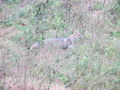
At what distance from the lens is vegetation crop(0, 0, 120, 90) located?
19.0 feet

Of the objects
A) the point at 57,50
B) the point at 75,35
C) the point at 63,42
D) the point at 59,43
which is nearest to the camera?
Answer: the point at 57,50

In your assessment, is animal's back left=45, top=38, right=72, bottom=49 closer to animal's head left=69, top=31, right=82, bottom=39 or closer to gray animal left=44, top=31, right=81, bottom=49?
gray animal left=44, top=31, right=81, bottom=49

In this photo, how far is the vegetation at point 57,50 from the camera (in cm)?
580

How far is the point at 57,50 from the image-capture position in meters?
7.97

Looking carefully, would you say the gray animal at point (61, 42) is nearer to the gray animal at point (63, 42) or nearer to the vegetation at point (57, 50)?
the gray animal at point (63, 42)

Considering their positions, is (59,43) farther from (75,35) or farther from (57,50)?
(75,35)

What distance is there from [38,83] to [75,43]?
341 centimetres

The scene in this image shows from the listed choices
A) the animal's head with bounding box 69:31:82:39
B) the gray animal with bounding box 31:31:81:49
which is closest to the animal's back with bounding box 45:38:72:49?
the gray animal with bounding box 31:31:81:49

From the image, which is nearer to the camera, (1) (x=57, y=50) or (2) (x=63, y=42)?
(1) (x=57, y=50)

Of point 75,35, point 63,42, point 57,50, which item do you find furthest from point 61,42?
point 75,35

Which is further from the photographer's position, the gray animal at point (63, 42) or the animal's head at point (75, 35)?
the animal's head at point (75, 35)

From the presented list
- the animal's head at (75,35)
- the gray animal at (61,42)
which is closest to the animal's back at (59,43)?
the gray animal at (61,42)

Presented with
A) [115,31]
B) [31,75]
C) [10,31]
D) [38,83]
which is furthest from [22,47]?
[115,31]

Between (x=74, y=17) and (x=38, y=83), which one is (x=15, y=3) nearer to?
(x=74, y=17)
